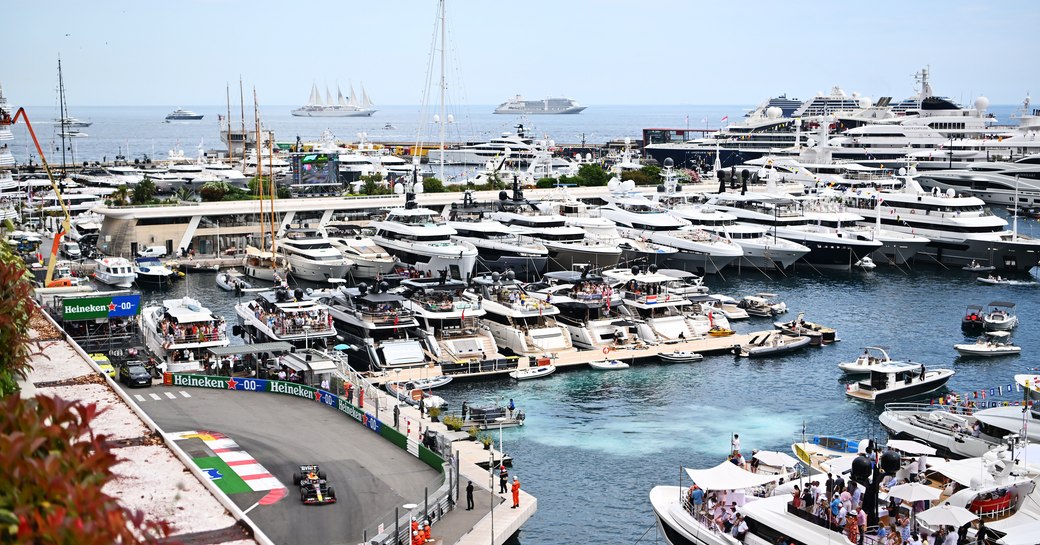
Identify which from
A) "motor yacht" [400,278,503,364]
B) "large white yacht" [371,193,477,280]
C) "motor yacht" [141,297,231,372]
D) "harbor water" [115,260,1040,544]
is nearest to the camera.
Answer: "harbor water" [115,260,1040,544]

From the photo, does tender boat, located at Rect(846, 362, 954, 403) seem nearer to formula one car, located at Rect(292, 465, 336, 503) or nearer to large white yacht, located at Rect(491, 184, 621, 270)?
formula one car, located at Rect(292, 465, 336, 503)

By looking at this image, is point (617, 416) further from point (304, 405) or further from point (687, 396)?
point (304, 405)

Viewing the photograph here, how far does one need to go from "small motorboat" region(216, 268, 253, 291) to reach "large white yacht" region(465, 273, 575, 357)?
53.0 ft

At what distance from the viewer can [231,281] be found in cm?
6084

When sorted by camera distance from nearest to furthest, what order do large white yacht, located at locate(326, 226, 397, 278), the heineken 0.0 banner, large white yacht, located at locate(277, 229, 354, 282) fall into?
1. the heineken 0.0 banner
2. large white yacht, located at locate(277, 229, 354, 282)
3. large white yacht, located at locate(326, 226, 397, 278)

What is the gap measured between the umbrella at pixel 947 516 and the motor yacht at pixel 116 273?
46738mm

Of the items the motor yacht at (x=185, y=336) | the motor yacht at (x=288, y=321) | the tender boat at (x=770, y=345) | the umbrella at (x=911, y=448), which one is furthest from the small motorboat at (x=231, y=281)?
the umbrella at (x=911, y=448)

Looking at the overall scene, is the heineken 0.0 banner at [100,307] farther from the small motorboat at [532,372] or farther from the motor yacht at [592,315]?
the motor yacht at [592,315]

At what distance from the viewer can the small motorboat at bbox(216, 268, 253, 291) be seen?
195 ft

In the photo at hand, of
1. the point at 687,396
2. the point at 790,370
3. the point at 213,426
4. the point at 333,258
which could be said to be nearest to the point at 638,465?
the point at 687,396

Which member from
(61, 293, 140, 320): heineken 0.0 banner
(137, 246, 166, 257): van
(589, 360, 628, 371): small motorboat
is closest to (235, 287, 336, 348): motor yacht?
(61, 293, 140, 320): heineken 0.0 banner

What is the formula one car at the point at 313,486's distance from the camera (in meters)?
24.5

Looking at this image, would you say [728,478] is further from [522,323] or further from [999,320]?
[999,320]

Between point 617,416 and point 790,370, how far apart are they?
392 inches
